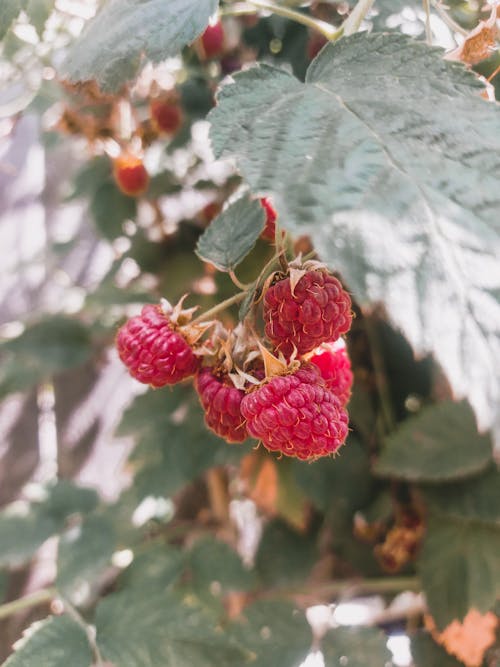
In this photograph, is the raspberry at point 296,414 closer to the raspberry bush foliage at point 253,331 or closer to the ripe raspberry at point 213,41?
the raspberry bush foliage at point 253,331

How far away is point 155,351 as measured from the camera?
1.50ft

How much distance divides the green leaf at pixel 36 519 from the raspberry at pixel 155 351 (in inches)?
22.4

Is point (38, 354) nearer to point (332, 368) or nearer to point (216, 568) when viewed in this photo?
point (216, 568)

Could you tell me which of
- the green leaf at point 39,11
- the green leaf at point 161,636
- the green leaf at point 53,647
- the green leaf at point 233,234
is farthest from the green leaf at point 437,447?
the green leaf at point 39,11

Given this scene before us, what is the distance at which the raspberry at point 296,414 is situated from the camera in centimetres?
41

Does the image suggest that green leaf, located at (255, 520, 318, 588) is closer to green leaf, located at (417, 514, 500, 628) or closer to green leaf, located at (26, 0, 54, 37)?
green leaf, located at (417, 514, 500, 628)

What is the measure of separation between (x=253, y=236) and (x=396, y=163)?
0.45 ft

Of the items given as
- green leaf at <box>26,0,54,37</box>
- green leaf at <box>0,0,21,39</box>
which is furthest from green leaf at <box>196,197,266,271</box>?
green leaf at <box>26,0,54,37</box>

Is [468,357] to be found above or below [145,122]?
above

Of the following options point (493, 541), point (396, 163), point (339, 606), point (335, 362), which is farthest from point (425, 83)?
point (339, 606)

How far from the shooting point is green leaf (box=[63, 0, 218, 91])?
0.45 meters

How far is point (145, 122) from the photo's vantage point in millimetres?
997

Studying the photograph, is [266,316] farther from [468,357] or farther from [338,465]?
[338,465]

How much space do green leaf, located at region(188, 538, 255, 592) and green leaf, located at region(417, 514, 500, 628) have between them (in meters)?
0.26
